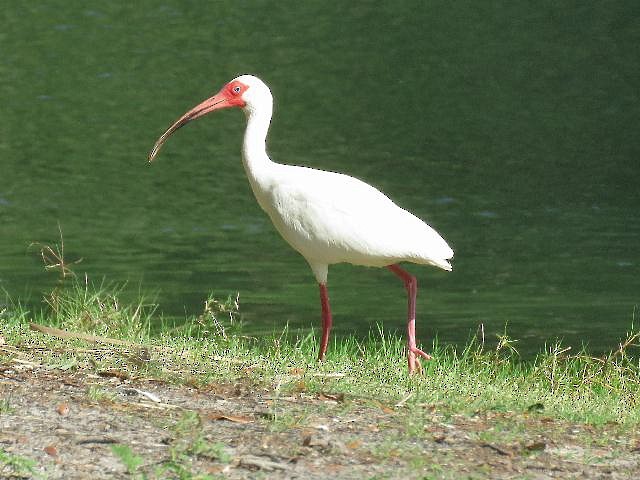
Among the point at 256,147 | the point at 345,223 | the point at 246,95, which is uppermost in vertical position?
the point at 246,95

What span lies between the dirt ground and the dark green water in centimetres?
516

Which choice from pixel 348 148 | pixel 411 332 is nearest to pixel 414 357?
pixel 411 332

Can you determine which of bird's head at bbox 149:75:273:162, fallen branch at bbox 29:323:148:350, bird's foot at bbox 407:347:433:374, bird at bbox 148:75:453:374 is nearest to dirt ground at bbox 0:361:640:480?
fallen branch at bbox 29:323:148:350

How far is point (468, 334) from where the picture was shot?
37.1ft

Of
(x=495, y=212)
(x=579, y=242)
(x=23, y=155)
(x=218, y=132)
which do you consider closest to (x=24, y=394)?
(x=579, y=242)

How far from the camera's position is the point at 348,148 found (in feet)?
71.0

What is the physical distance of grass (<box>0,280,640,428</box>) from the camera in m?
6.37

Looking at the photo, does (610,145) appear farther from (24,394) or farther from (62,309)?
(24,394)

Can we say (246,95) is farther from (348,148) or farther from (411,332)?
(348,148)

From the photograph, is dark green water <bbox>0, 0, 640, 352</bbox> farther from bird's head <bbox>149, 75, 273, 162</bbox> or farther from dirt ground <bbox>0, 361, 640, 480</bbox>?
dirt ground <bbox>0, 361, 640, 480</bbox>

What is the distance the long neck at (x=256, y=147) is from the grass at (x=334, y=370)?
0.86 metres

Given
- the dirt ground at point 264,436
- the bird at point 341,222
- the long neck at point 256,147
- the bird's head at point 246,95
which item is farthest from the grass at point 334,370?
the bird's head at point 246,95

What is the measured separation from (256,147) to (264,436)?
3.05 m

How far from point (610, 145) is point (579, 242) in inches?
271
